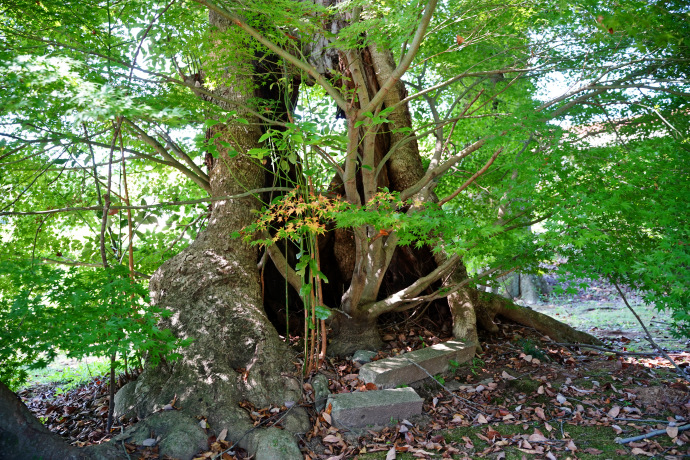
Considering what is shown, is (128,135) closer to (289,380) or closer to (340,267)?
(340,267)

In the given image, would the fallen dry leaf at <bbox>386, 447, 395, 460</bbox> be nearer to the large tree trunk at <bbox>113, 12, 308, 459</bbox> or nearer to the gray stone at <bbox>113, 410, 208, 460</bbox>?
the large tree trunk at <bbox>113, 12, 308, 459</bbox>

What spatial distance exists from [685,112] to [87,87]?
5.40 meters

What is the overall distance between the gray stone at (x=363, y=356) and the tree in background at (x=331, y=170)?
0.19 m

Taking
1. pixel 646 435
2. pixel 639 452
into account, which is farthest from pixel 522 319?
pixel 639 452

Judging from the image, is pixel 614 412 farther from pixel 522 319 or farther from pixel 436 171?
pixel 436 171

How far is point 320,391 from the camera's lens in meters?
4.00

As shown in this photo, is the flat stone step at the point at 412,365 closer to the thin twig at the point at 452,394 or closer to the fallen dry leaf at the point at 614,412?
the thin twig at the point at 452,394

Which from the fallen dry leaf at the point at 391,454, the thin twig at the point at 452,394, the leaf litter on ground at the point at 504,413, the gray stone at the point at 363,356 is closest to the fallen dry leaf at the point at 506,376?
the leaf litter on ground at the point at 504,413

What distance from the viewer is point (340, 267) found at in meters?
5.86

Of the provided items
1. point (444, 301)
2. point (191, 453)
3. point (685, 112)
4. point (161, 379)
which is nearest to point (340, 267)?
point (444, 301)

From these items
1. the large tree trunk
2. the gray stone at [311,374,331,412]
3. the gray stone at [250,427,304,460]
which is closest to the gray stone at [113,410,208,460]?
the large tree trunk

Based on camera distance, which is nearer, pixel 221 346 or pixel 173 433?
pixel 173 433

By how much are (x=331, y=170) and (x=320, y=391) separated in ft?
9.38

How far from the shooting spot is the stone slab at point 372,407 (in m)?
3.64
